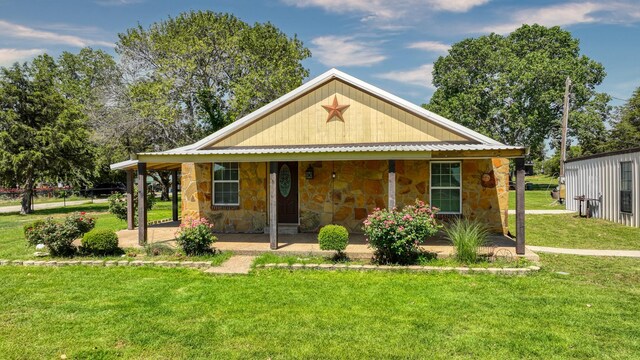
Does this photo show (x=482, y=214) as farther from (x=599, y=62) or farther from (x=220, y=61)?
(x=599, y=62)

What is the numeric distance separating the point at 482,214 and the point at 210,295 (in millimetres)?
8438

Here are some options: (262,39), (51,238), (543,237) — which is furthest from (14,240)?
(262,39)

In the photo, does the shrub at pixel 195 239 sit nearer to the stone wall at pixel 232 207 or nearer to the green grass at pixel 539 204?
the stone wall at pixel 232 207

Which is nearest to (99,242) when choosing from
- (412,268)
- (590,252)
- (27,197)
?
(412,268)

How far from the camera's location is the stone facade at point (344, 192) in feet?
37.9

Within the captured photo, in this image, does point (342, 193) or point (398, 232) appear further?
point (342, 193)

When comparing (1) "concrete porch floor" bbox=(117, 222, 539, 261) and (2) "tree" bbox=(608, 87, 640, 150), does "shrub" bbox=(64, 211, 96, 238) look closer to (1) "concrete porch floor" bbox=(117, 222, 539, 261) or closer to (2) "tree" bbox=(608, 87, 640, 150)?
(1) "concrete porch floor" bbox=(117, 222, 539, 261)

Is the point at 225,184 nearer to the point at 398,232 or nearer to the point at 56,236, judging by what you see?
the point at 56,236

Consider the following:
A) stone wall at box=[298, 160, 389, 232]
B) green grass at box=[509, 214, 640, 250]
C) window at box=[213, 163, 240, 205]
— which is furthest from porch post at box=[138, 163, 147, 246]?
green grass at box=[509, 214, 640, 250]

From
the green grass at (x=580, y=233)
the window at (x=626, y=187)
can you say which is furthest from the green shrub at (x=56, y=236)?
the window at (x=626, y=187)

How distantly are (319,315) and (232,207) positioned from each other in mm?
7487

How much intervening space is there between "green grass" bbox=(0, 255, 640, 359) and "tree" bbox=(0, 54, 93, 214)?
675 inches

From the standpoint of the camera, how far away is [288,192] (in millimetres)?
12148

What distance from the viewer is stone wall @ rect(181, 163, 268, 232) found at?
12273 mm
